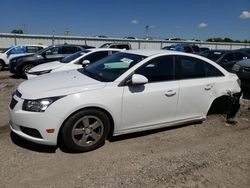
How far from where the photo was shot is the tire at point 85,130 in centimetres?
376

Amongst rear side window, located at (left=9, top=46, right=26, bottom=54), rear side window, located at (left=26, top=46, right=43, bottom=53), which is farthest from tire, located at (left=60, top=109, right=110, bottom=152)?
rear side window, located at (left=9, top=46, right=26, bottom=54)

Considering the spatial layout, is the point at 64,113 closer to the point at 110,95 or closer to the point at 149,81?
the point at 110,95

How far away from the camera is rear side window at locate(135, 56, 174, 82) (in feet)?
14.4

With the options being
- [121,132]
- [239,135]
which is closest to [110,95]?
[121,132]

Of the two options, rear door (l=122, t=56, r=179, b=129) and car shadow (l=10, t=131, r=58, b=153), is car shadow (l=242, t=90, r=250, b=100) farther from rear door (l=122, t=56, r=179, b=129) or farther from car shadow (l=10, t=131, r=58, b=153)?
car shadow (l=10, t=131, r=58, b=153)

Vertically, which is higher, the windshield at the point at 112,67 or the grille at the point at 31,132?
the windshield at the point at 112,67

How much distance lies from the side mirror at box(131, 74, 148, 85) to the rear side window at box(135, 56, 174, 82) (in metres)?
0.21

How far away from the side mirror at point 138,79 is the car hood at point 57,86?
1.47ft

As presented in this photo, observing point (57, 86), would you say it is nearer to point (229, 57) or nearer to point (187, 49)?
point (229, 57)

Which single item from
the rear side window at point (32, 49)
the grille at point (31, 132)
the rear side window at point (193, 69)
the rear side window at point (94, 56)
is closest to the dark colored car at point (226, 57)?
the rear side window at point (94, 56)

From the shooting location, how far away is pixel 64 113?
3664 millimetres

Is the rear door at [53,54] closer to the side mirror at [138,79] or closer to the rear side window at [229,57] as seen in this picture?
the rear side window at [229,57]

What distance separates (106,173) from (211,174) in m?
1.36

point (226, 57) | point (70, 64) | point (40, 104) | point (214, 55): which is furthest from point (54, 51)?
point (40, 104)
